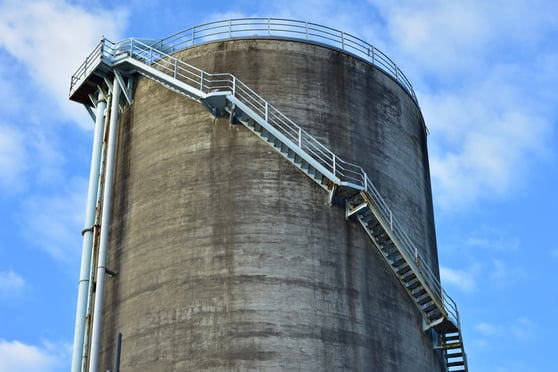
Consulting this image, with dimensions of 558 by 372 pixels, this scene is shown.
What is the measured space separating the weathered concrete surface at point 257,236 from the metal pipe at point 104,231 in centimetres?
35

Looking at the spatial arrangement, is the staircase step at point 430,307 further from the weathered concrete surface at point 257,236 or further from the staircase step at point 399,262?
the staircase step at point 399,262

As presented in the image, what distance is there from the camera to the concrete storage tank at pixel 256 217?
22.5 metres

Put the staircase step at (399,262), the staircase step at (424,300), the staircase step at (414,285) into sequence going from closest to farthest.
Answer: the staircase step at (399,262), the staircase step at (414,285), the staircase step at (424,300)

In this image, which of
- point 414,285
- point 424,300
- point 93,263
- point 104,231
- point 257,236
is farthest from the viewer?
point 93,263

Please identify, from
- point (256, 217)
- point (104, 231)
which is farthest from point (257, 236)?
point (104, 231)

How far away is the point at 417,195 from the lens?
27.5 m

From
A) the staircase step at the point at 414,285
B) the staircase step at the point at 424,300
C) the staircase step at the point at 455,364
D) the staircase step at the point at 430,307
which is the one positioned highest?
the staircase step at the point at 414,285

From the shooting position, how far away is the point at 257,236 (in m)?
23.3

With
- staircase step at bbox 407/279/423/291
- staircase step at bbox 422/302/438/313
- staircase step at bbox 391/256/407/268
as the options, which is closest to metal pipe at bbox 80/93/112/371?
staircase step at bbox 391/256/407/268

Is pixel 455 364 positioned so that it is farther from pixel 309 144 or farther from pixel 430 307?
pixel 309 144

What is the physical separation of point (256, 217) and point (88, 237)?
5.75 m

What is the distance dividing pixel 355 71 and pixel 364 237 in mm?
5599

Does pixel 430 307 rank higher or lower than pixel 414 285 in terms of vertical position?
lower

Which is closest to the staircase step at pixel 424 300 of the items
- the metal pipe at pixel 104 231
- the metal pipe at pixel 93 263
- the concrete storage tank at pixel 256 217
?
the concrete storage tank at pixel 256 217
